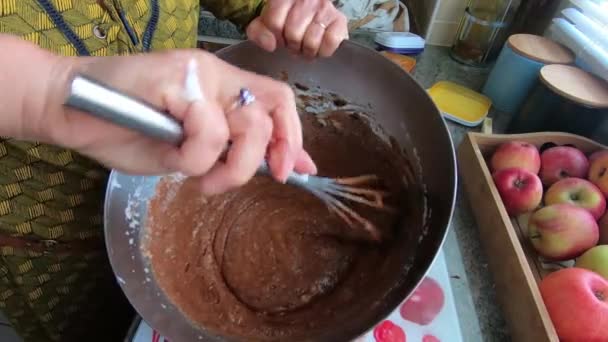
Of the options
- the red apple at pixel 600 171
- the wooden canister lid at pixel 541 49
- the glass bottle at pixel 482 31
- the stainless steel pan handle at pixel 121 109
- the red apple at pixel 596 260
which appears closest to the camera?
the stainless steel pan handle at pixel 121 109

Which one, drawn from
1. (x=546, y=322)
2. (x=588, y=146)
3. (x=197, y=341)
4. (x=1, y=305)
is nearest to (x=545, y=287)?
(x=546, y=322)

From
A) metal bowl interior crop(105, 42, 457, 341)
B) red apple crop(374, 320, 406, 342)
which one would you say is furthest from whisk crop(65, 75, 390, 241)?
red apple crop(374, 320, 406, 342)

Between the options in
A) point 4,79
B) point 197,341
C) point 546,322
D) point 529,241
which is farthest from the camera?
point 529,241

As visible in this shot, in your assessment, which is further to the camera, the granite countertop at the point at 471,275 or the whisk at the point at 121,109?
the granite countertop at the point at 471,275

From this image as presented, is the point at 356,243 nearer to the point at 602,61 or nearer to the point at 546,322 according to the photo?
the point at 546,322

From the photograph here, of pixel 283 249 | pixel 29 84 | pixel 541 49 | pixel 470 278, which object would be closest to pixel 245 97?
pixel 29 84

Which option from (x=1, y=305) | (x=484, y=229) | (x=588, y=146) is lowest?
(x=1, y=305)

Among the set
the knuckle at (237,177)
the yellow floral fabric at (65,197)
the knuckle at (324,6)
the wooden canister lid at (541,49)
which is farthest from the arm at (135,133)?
the wooden canister lid at (541,49)

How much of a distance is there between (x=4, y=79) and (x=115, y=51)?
0.20m

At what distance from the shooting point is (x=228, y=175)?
34 centimetres

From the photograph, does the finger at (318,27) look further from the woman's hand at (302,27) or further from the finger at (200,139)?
the finger at (200,139)

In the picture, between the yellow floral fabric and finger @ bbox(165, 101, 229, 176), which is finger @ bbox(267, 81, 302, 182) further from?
the yellow floral fabric

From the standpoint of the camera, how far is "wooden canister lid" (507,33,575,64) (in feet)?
2.71

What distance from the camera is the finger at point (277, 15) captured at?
535 mm
